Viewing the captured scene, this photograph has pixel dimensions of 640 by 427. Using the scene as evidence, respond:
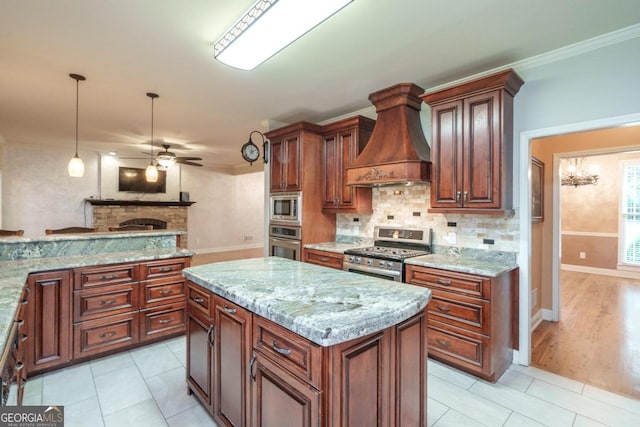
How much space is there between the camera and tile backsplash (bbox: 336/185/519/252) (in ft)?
9.21

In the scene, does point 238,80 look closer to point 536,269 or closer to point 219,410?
point 219,410

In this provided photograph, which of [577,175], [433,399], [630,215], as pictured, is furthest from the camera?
[577,175]

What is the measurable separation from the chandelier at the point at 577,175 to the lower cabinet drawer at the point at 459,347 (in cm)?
544

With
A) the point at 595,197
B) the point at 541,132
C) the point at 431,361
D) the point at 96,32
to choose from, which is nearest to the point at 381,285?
the point at 431,361

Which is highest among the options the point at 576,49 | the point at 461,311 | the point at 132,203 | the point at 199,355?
the point at 576,49

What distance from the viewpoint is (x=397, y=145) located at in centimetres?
299

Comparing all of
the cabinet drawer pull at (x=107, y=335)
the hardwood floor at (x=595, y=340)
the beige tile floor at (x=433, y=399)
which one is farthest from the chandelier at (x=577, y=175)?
the cabinet drawer pull at (x=107, y=335)

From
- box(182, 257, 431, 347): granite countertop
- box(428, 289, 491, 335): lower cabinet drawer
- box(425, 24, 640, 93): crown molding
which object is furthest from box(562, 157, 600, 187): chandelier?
box(182, 257, 431, 347): granite countertop

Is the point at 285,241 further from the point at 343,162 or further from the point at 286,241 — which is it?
the point at 343,162

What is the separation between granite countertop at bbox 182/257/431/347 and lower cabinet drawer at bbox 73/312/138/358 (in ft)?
4.16

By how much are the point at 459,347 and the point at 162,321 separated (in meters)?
2.70

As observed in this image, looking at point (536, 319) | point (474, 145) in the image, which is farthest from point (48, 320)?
point (536, 319)

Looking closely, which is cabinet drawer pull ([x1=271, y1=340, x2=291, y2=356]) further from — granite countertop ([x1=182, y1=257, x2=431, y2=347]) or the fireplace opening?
the fireplace opening

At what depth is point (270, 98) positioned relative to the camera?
11.8 feet
